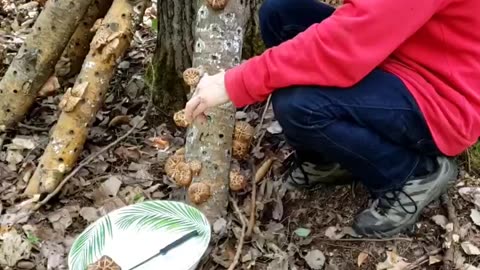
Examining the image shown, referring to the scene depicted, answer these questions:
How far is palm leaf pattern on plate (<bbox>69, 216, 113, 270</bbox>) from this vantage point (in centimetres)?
194

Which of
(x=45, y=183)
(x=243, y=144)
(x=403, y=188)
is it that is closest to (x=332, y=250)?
(x=403, y=188)

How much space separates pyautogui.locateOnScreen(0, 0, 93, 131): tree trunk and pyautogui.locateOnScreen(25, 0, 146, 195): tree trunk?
7.6 inches

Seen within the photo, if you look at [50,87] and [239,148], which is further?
[50,87]

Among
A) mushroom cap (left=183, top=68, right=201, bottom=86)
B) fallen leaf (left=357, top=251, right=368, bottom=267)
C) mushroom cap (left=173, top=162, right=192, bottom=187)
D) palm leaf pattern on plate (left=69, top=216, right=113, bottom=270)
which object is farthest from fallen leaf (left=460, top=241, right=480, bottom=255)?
palm leaf pattern on plate (left=69, top=216, right=113, bottom=270)

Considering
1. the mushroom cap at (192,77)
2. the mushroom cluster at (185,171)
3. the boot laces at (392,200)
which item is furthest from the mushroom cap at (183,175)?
the boot laces at (392,200)

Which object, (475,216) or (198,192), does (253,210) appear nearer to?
(198,192)

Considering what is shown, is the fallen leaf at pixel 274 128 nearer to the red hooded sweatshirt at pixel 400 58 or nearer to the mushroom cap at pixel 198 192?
the mushroom cap at pixel 198 192

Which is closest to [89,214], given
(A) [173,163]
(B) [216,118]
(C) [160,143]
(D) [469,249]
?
(A) [173,163]

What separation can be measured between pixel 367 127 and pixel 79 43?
1512 millimetres

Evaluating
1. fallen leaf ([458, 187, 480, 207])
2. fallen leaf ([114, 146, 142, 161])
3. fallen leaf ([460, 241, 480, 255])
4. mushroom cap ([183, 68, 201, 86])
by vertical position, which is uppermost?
mushroom cap ([183, 68, 201, 86])

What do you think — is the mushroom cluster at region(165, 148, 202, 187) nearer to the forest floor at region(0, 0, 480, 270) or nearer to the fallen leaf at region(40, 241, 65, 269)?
the forest floor at region(0, 0, 480, 270)

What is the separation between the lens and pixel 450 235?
215cm

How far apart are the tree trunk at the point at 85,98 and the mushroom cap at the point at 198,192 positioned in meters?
0.57

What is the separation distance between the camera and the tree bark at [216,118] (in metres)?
2.22
